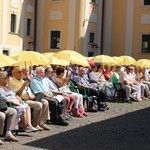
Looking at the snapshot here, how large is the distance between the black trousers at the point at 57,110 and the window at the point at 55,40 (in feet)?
76.3

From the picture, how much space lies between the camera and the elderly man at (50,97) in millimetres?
10328

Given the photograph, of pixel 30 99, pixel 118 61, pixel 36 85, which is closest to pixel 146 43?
pixel 118 61

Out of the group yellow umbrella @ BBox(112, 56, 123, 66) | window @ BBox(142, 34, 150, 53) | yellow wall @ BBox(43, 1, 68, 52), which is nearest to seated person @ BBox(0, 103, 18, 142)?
yellow umbrella @ BBox(112, 56, 123, 66)

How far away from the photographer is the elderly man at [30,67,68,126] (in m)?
10.3

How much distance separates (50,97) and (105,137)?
72.1 inches

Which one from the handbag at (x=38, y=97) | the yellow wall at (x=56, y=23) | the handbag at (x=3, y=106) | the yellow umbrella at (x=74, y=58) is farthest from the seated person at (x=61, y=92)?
the yellow wall at (x=56, y=23)

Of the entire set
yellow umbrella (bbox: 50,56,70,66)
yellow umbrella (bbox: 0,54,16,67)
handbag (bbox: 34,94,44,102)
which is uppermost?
yellow umbrella (bbox: 0,54,16,67)

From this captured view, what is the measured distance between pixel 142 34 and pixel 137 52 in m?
1.44

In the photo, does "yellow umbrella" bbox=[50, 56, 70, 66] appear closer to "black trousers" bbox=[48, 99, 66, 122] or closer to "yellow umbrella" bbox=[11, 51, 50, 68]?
"yellow umbrella" bbox=[11, 51, 50, 68]

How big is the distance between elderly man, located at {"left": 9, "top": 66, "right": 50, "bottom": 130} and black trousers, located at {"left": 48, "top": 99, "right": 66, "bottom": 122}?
587mm

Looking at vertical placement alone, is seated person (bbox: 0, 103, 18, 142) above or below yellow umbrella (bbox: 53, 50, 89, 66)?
below

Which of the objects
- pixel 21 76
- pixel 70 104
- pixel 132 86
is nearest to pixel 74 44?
pixel 132 86

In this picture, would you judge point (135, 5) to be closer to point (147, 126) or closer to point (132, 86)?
point (132, 86)

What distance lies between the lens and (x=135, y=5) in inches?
1348
